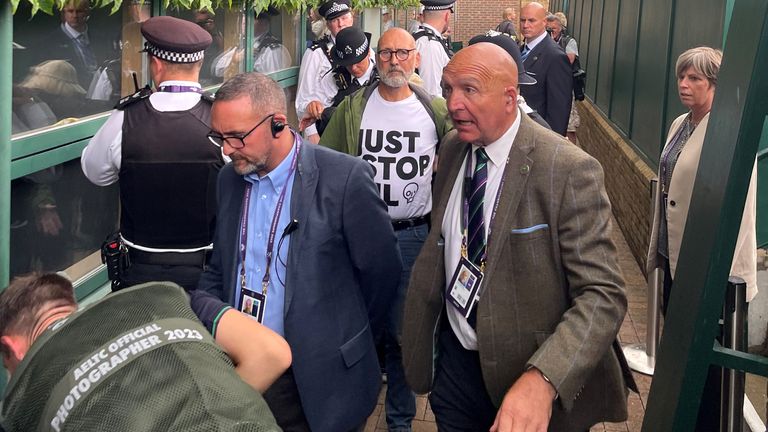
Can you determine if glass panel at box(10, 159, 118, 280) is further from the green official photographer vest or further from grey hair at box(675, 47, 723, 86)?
grey hair at box(675, 47, 723, 86)

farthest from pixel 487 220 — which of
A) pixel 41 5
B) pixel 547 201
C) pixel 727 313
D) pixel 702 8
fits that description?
pixel 702 8

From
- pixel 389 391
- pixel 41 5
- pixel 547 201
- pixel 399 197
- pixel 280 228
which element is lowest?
pixel 389 391

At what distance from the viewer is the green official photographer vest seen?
1334 mm

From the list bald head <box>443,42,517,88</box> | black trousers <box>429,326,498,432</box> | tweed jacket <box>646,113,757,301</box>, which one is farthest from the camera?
tweed jacket <box>646,113,757,301</box>

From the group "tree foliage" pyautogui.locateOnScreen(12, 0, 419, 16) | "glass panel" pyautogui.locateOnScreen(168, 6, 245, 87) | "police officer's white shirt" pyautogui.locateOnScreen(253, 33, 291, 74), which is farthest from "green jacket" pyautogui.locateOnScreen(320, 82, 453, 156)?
"police officer's white shirt" pyautogui.locateOnScreen(253, 33, 291, 74)

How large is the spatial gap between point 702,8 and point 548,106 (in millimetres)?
1490

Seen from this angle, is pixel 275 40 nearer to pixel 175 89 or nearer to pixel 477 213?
pixel 175 89

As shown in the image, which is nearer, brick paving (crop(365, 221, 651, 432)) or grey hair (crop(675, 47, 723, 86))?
grey hair (crop(675, 47, 723, 86))

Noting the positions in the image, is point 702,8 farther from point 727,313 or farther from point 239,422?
point 239,422

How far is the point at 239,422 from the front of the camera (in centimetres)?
137

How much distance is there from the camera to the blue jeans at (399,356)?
14.6ft

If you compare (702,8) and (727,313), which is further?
(702,8)

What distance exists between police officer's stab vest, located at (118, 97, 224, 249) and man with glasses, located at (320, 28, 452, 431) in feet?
3.19

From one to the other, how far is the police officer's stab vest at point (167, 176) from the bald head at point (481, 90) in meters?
1.36
